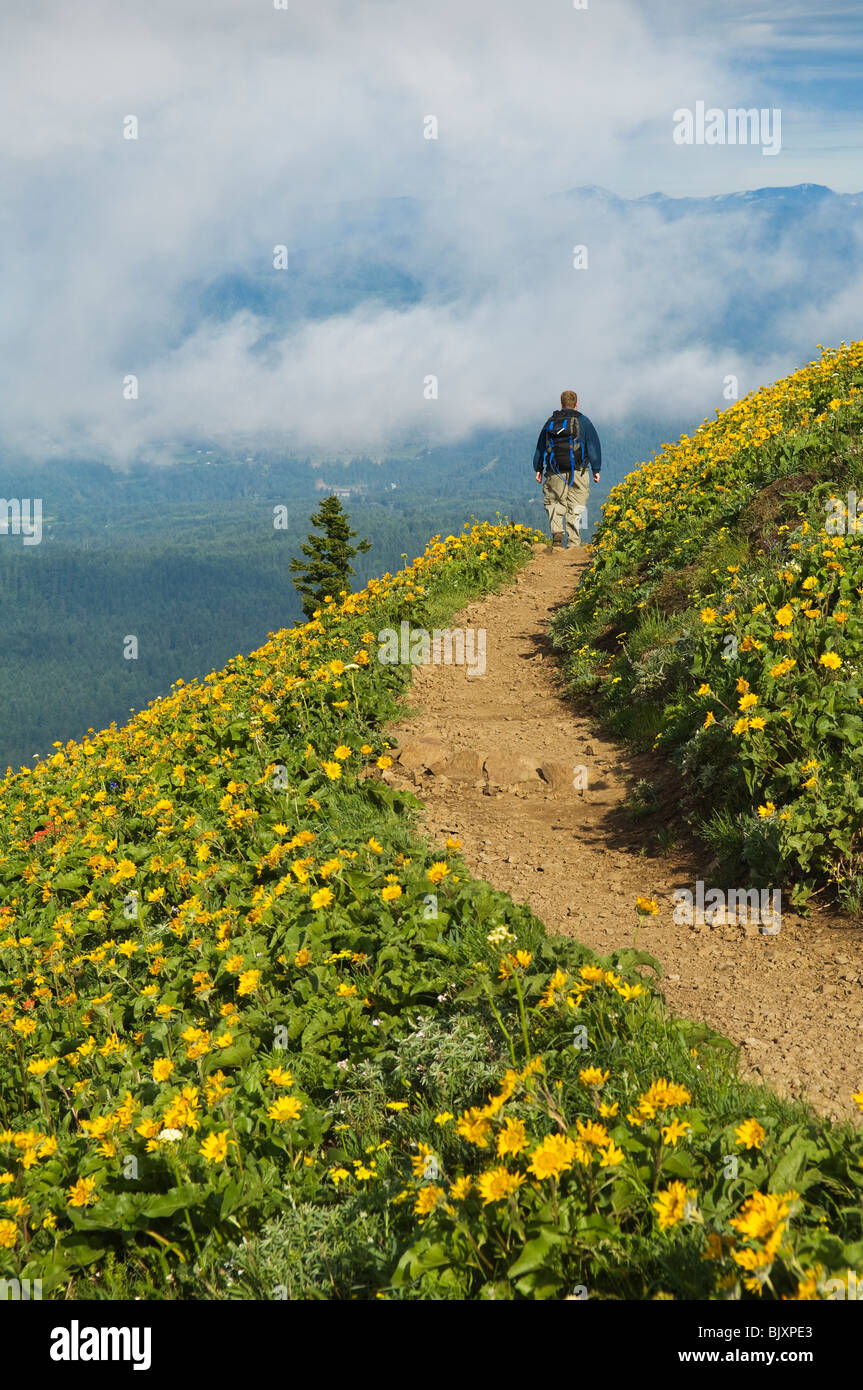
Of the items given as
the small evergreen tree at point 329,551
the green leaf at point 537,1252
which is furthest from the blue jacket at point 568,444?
the small evergreen tree at point 329,551

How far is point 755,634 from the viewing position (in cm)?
673

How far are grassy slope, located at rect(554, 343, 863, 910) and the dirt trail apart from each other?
41 cm

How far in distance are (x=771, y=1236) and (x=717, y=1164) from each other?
86cm

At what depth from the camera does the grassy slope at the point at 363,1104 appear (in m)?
2.74

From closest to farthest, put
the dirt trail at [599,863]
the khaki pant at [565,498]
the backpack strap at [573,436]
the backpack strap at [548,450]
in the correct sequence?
the dirt trail at [599,863], the backpack strap at [573,436], the backpack strap at [548,450], the khaki pant at [565,498]

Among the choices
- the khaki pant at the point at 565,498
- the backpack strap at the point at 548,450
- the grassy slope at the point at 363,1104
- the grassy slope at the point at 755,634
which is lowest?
the grassy slope at the point at 363,1104

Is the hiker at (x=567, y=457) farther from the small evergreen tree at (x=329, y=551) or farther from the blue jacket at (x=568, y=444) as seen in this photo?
the small evergreen tree at (x=329, y=551)

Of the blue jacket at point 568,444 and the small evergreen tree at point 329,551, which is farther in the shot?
the small evergreen tree at point 329,551

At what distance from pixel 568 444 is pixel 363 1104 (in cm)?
1519

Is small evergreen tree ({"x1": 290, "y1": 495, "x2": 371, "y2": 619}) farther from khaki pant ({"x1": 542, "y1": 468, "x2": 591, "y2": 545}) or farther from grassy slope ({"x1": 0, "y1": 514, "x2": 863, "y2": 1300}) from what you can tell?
grassy slope ({"x1": 0, "y1": 514, "x2": 863, "y2": 1300})

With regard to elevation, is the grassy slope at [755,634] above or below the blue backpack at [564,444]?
below

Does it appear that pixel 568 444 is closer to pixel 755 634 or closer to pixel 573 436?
pixel 573 436
